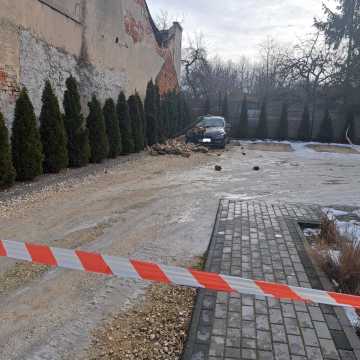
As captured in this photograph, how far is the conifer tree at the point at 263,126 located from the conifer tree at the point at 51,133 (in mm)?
19159

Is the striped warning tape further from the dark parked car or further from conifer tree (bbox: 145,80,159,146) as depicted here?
the dark parked car

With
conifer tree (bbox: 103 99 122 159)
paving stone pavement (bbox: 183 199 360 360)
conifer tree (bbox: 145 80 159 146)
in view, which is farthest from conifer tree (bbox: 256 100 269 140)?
paving stone pavement (bbox: 183 199 360 360)

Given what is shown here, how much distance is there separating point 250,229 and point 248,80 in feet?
153

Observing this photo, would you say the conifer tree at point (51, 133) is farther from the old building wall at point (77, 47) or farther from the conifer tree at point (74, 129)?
the conifer tree at point (74, 129)

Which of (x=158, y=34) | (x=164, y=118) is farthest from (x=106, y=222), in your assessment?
(x=158, y=34)

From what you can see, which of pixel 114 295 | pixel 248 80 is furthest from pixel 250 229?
pixel 248 80

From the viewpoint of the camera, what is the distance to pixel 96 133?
1129cm

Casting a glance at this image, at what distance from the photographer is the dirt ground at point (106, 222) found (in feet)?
8.99

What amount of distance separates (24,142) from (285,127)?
69.6 ft

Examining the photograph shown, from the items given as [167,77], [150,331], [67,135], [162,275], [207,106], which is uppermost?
[167,77]

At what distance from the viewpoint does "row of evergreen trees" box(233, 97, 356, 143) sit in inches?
968

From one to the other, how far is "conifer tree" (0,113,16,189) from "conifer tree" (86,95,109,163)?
12.9 ft

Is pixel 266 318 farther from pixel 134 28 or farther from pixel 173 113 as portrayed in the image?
Answer: pixel 173 113

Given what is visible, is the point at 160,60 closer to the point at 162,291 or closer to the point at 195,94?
the point at 195,94
